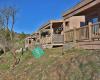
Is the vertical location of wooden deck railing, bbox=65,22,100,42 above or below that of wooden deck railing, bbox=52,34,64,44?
above

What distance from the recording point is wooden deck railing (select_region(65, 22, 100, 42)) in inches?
600

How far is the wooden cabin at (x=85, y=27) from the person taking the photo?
1534cm

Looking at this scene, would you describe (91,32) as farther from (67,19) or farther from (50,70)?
(67,19)

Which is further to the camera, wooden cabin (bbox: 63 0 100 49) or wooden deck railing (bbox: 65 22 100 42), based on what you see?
wooden cabin (bbox: 63 0 100 49)

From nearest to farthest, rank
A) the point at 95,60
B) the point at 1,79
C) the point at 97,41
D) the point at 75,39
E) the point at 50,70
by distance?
the point at 95,60 < the point at 50,70 < the point at 97,41 < the point at 1,79 < the point at 75,39

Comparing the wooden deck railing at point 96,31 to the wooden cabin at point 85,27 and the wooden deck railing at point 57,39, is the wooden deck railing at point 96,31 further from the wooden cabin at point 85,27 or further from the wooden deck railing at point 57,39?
the wooden deck railing at point 57,39

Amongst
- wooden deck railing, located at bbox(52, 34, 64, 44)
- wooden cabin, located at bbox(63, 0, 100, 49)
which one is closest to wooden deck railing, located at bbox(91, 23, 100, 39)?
wooden cabin, located at bbox(63, 0, 100, 49)

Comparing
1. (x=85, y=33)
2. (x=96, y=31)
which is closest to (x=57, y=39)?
(x=85, y=33)

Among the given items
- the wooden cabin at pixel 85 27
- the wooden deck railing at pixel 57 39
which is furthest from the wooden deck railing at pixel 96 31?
the wooden deck railing at pixel 57 39

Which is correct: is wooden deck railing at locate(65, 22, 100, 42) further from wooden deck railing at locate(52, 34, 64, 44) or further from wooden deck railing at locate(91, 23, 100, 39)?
wooden deck railing at locate(52, 34, 64, 44)

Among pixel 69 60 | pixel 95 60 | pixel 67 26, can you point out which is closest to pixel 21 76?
pixel 69 60

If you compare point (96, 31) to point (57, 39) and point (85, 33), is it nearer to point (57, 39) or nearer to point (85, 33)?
point (85, 33)

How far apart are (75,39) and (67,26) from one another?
723 cm

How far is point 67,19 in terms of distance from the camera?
965 inches
